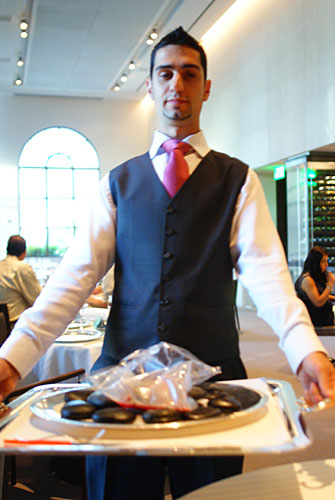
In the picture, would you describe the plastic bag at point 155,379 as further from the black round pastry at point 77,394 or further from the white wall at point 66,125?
the white wall at point 66,125

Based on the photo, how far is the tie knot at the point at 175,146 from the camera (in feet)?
4.97

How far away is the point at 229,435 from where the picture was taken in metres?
0.79

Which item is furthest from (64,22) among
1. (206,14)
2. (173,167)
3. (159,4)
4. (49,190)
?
(173,167)

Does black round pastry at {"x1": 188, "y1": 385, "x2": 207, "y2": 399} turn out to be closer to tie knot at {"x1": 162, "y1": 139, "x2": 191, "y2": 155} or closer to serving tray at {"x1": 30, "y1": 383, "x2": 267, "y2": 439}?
serving tray at {"x1": 30, "y1": 383, "x2": 267, "y2": 439}

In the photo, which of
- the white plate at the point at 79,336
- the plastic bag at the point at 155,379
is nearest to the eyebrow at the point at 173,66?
the plastic bag at the point at 155,379

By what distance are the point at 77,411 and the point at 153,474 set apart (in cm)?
51

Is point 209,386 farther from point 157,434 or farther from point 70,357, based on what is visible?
point 70,357

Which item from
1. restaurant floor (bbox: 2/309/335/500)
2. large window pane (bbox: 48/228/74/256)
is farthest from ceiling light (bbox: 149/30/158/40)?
restaurant floor (bbox: 2/309/335/500)

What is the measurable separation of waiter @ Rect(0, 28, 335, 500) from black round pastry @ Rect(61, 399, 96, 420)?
Result: 40cm

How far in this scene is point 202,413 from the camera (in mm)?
823

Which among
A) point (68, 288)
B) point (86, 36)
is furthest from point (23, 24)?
point (68, 288)

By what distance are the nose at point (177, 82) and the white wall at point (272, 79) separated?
738 cm

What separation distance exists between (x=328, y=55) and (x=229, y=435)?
857 centimetres

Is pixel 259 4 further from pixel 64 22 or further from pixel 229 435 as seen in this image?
pixel 229 435
